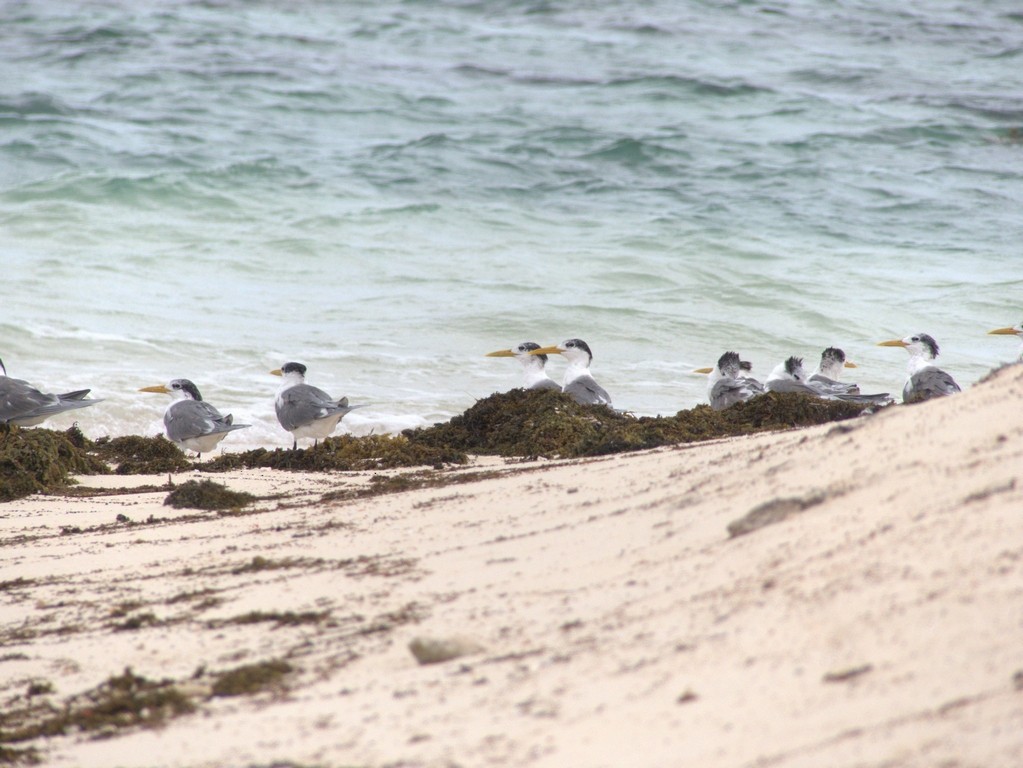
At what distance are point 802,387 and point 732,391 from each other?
0.68m

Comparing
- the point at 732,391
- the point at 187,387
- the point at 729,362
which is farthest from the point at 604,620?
the point at 729,362

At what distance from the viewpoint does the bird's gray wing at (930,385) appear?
884cm

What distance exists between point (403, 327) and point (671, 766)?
35.3 ft

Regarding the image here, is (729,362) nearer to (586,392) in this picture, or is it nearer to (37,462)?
(586,392)

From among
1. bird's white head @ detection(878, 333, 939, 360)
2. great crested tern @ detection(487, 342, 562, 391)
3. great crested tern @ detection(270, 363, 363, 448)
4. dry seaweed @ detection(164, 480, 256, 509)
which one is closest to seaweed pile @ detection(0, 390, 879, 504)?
great crested tern @ detection(270, 363, 363, 448)

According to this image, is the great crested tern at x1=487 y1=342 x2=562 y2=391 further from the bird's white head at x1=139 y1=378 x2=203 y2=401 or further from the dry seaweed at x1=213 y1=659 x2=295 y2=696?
the dry seaweed at x1=213 y1=659 x2=295 y2=696

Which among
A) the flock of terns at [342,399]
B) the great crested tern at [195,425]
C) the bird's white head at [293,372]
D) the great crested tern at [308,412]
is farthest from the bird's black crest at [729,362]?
the great crested tern at [195,425]

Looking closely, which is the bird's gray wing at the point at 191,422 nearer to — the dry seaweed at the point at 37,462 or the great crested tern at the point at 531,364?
the dry seaweed at the point at 37,462

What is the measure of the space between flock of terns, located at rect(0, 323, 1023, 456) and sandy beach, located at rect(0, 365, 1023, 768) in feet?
9.94

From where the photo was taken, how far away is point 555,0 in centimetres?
2805

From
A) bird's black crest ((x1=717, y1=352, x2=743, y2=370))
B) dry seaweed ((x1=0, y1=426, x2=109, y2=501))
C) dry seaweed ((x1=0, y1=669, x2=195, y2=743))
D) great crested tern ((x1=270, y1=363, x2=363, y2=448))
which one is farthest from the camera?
bird's black crest ((x1=717, y1=352, x2=743, y2=370))

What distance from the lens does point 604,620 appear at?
3.26 m

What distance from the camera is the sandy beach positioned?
2.50m

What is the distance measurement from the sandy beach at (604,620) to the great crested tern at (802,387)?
4.35m
